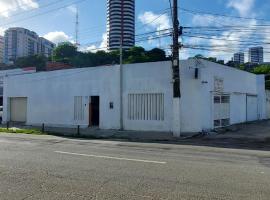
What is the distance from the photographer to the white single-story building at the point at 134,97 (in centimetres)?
2178

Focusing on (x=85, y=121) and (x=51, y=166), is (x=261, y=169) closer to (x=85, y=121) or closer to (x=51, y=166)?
(x=51, y=166)

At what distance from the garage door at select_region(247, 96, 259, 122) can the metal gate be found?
6.51 metres

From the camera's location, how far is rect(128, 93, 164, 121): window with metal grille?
22.6 meters

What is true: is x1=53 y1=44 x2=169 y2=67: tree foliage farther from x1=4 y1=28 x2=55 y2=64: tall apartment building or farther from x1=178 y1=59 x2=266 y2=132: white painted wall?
x1=178 y1=59 x2=266 y2=132: white painted wall

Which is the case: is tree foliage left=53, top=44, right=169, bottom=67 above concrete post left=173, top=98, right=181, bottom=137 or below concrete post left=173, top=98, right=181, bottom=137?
above

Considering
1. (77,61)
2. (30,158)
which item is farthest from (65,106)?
(77,61)

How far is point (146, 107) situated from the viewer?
75.8 ft

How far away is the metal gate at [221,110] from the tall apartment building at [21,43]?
20312mm

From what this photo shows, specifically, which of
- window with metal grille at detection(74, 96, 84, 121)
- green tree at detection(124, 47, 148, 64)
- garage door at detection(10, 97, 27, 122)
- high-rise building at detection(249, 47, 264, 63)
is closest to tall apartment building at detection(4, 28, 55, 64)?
garage door at detection(10, 97, 27, 122)

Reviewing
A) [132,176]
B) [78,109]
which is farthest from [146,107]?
[132,176]

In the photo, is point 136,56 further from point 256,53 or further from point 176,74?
point 176,74

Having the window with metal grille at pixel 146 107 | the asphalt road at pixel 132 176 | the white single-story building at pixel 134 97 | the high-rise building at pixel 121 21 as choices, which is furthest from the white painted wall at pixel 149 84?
the asphalt road at pixel 132 176

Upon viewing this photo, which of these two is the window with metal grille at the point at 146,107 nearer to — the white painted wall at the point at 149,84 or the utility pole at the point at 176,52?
the white painted wall at the point at 149,84

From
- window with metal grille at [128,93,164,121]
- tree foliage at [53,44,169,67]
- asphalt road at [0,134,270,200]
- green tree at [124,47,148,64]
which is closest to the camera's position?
asphalt road at [0,134,270,200]
